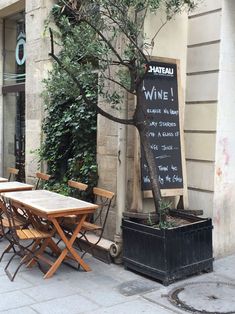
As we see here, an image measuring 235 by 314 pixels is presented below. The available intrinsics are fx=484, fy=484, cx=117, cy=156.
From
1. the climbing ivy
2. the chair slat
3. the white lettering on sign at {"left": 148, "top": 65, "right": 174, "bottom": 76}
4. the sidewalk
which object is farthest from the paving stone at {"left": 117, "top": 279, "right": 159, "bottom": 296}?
the white lettering on sign at {"left": 148, "top": 65, "right": 174, "bottom": 76}

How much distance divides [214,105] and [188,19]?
1200mm

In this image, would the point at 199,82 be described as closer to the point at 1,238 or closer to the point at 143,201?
the point at 143,201

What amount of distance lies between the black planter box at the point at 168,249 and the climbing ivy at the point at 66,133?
134cm

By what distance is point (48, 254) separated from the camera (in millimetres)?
6102

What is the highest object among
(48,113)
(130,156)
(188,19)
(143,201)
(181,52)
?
(188,19)

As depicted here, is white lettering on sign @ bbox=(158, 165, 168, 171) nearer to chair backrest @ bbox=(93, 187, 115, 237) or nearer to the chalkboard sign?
the chalkboard sign

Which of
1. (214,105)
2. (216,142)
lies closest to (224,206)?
(216,142)

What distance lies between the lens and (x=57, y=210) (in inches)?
197

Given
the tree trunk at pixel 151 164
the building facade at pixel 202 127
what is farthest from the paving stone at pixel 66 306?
the building facade at pixel 202 127

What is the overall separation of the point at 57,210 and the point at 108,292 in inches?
38.3

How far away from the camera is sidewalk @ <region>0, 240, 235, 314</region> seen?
4.43 m

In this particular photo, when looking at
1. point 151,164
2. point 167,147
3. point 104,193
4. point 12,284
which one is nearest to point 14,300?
point 12,284

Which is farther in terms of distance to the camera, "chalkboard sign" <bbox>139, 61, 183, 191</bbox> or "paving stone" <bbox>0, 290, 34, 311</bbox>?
"chalkboard sign" <bbox>139, 61, 183, 191</bbox>

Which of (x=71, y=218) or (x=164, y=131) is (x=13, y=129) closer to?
(x=71, y=218)
